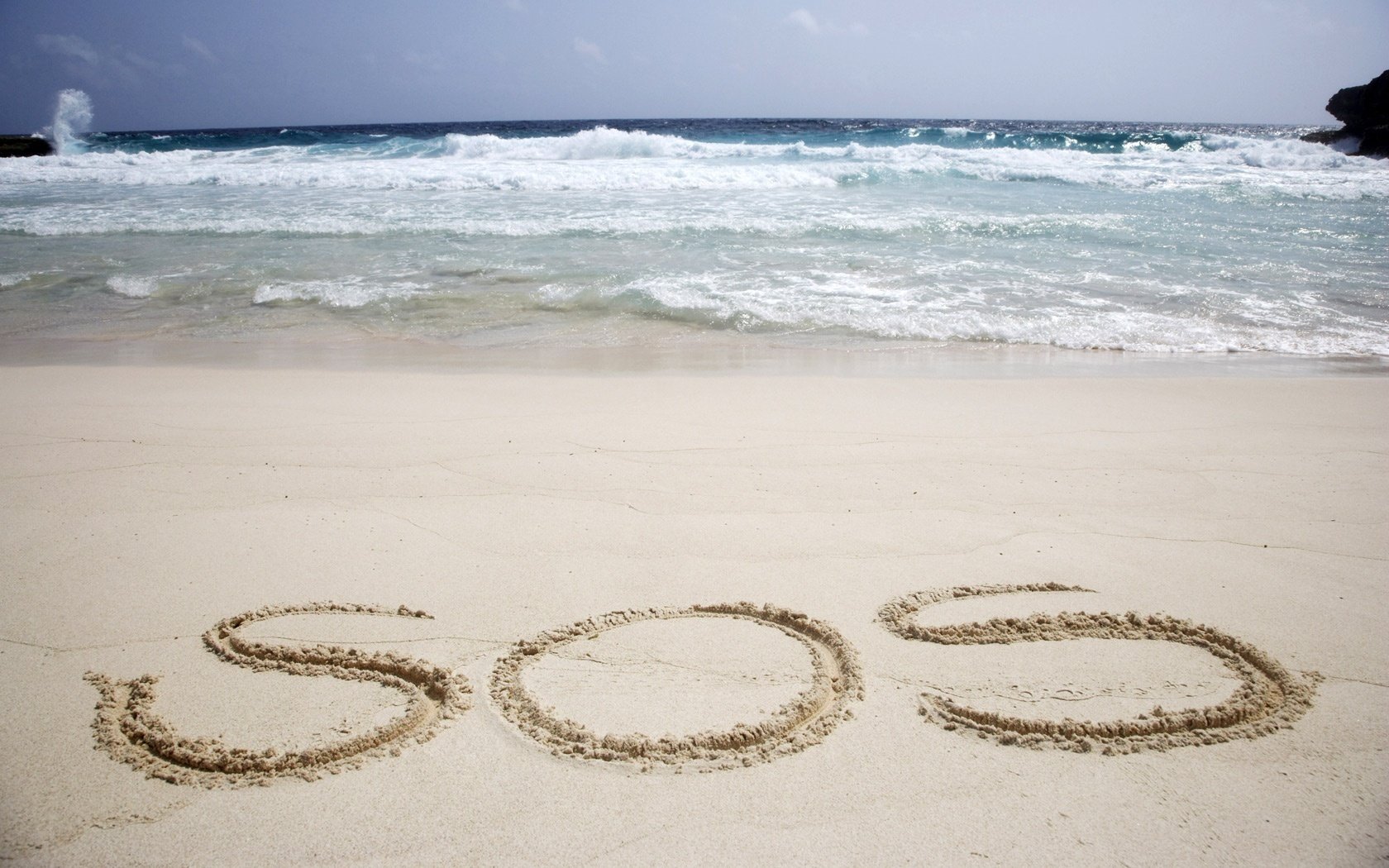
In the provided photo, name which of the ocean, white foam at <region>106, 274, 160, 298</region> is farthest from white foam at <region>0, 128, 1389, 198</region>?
white foam at <region>106, 274, 160, 298</region>

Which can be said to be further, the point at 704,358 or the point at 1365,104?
the point at 1365,104

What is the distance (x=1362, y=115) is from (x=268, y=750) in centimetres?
4655

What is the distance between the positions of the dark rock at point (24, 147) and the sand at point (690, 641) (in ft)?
103

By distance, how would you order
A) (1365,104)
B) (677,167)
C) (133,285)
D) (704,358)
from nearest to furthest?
(704,358) < (133,285) < (677,167) < (1365,104)

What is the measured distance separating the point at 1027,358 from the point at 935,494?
9.05ft

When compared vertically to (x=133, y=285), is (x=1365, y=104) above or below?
above

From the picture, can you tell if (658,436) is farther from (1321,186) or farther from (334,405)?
(1321,186)

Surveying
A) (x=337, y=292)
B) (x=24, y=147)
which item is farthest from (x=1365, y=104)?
(x=24, y=147)

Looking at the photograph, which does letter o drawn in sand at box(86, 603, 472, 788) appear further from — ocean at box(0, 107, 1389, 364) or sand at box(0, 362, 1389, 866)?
ocean at box(0, 107, 1389, 364)

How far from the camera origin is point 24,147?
26.8m

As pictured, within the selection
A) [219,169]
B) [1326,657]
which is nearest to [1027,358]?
[1326,657]

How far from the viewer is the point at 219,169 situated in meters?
18.7

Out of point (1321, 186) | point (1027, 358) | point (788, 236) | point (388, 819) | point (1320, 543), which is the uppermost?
point (1321, 186)

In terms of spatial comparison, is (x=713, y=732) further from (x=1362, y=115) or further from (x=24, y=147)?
(x=1362, y=115)
